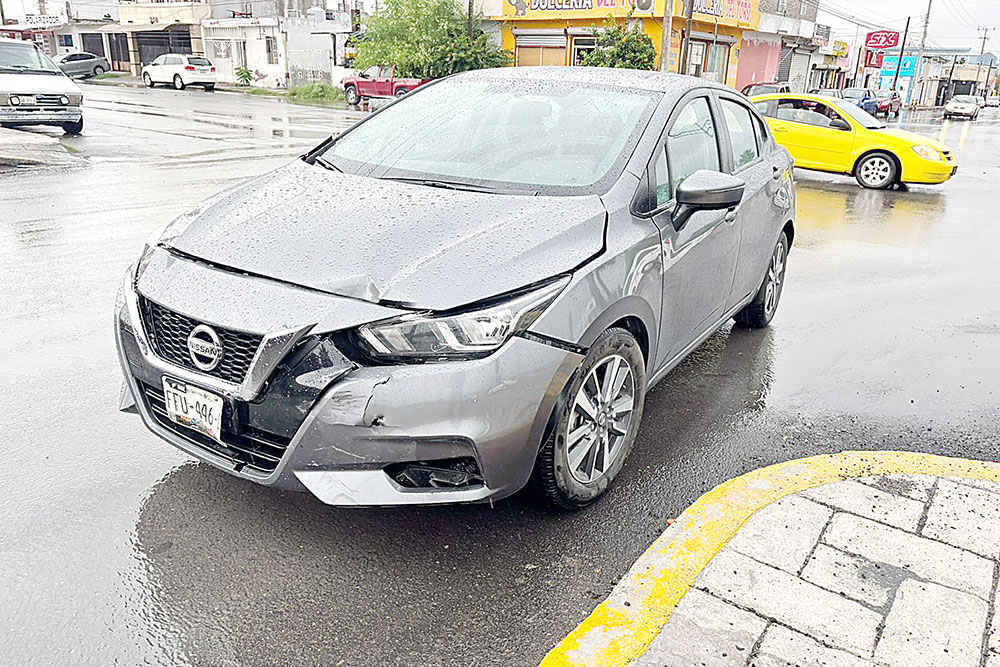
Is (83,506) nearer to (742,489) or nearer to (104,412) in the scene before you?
(104,412)

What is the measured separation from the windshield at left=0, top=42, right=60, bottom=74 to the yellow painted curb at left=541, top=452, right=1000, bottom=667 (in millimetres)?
15724

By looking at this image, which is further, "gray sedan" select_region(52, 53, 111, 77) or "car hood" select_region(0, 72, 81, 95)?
"gray sedan" select_region(52, 53, 111, 77)

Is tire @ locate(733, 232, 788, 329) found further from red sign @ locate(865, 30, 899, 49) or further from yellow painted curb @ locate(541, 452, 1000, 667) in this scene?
red sign @ locate(865, 30, 899, 49)

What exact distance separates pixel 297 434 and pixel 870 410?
125 inches

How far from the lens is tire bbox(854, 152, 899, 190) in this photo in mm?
12805

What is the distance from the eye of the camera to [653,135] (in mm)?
3611

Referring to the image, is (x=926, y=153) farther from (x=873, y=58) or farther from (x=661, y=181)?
(x=873, y=58)

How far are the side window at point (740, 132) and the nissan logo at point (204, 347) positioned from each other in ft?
9.85

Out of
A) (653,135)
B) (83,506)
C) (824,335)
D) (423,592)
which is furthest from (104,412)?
(824,335)

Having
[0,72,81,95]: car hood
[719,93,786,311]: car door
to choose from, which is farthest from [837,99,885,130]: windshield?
[0,72,81,95]: car hood

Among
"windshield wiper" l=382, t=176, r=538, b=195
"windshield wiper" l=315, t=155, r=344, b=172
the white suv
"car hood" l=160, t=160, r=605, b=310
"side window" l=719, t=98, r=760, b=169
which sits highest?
"side window" l=719, t=98, r=760, b=169

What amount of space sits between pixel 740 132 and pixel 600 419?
2393 millimetres

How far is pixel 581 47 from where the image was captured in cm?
3141

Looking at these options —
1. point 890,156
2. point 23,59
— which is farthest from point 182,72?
point 890,156
